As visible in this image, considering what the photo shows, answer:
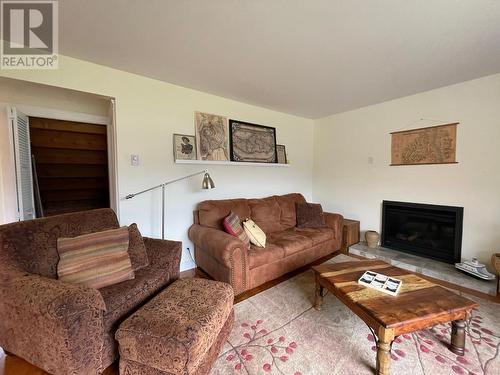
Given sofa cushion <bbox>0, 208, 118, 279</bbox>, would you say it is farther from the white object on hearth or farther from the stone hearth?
the white object on hearth

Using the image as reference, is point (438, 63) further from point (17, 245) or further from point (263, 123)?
point (17, 245)

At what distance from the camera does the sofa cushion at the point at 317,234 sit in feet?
9.77

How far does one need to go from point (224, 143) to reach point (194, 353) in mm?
2575

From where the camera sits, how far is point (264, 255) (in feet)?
7.84

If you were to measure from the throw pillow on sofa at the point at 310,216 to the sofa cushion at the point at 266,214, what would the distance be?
1.19 feet

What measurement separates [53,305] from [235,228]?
1641 millimetres

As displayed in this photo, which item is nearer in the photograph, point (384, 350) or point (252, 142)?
point (384, 350)

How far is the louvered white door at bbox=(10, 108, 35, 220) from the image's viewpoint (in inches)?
85.8

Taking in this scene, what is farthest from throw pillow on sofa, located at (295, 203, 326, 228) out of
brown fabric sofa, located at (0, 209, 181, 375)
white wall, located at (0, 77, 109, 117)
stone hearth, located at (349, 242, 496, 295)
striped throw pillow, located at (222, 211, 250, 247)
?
white wall, located at (0, 77, 109, 117)

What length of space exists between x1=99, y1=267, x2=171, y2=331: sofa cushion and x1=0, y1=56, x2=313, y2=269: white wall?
3.21ft

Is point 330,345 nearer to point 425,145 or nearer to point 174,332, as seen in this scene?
point 174,332

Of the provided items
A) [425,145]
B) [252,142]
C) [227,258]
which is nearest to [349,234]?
[425,145]

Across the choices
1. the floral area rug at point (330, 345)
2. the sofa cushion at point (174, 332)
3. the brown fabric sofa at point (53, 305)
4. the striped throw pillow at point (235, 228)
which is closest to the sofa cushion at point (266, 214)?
the striped throw pillow at point (235, 228)

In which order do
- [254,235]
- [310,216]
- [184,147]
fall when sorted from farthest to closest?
[310,216]
[184,147]
[254,235]
